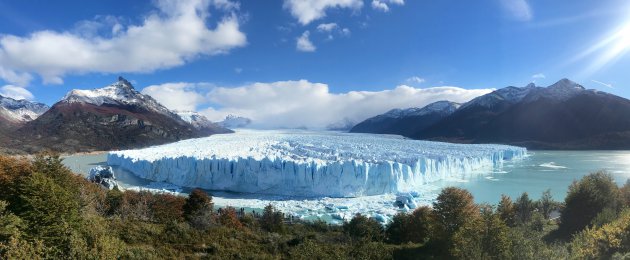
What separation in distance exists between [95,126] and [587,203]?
93893 millimetres

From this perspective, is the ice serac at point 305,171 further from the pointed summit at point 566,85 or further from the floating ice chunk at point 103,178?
the pointed summit at point 566,85

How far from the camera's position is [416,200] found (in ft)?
92.8

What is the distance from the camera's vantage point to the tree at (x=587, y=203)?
58.2 ft

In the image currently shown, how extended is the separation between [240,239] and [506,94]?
13166 centimetres

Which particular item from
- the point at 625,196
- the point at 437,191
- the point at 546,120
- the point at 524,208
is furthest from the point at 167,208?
the point at 546,120

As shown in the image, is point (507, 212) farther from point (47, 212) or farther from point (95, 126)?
point (95, 126)

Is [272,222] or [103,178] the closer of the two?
[272,222]

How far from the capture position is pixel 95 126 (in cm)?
8781

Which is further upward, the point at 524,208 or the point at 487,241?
the point at 487,241

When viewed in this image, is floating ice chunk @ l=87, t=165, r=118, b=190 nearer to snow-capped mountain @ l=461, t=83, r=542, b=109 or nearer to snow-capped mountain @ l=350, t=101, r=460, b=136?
snow-capped mountain @ l=461, t=83, r=542, b=109

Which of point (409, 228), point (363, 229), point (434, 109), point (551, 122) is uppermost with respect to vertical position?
point (434, 109)

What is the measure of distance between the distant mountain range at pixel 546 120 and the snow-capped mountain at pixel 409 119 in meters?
25.8

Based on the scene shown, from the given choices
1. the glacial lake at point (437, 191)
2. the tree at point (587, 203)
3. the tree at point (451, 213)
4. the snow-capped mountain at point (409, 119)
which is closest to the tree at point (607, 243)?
the tree at point (451, 213)

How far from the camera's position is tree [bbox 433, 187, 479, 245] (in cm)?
1534
